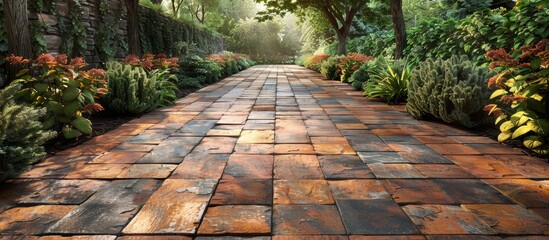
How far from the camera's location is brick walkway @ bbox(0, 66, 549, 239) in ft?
5.54

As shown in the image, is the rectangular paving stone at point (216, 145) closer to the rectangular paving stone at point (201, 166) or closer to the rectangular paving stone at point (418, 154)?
the rectangular paving stone at point (201, 166)

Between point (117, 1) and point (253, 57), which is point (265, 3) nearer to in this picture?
point (117, 1)

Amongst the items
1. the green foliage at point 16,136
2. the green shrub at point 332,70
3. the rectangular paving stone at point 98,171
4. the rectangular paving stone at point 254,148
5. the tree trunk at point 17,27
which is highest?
the tree trunk at point 17,27

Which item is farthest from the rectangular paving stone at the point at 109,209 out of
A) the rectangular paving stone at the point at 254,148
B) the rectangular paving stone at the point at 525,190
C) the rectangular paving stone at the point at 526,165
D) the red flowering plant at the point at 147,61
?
the red flowering plant at the point at 147,61

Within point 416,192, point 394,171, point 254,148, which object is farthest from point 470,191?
point 254,148

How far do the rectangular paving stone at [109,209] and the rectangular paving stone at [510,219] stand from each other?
1.87m

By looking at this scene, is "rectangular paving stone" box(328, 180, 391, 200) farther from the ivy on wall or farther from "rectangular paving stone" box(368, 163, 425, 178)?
the ivy on wall

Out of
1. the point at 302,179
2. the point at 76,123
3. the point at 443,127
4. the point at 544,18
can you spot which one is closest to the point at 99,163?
the point at 76,123

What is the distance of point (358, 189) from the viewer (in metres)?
2.14

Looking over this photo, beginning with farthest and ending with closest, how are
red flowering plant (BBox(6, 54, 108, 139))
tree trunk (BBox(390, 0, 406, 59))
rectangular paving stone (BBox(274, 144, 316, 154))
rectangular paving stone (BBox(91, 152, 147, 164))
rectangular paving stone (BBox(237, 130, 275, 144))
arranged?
tree trunk (BBox(390, 0, 406, 59)), rectangular paving stone (BBox(237, 130, 275, 144)), red flowering plant (BBox(6, 54, 108, 139)), rectangular paving stone (BBox(274, 144, 316, 154)), rectangular paving stone (BBox(91, 152, 147, 164))

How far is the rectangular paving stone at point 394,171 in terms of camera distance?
238 cm

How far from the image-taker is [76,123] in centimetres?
321

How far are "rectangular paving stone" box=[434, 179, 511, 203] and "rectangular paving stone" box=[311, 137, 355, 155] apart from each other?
867mm

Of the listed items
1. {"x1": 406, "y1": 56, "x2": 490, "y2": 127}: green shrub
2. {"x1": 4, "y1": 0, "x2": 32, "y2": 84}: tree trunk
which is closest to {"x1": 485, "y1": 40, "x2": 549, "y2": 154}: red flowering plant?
{"x1": 406, "y1": 56, "x2": 490, "y2": 127}: green shrub
